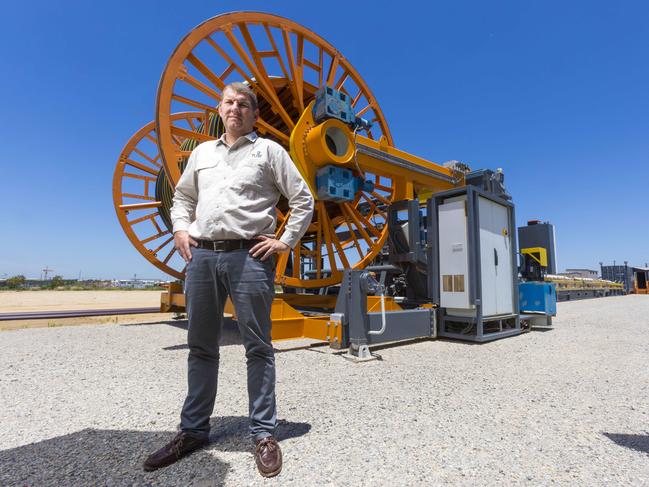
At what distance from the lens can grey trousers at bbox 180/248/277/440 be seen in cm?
162

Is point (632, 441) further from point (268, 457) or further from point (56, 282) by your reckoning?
point (56, 282)

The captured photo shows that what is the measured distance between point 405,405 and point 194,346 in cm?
143

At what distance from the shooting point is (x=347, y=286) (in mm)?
3949

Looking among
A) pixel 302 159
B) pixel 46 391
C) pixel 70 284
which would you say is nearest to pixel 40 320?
pixel 46 391

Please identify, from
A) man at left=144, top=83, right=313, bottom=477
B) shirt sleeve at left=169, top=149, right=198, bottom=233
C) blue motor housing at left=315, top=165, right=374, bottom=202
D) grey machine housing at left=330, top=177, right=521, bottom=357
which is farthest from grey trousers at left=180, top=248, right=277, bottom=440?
blue motor housing at left=315, top=165, right=374, bottom=202

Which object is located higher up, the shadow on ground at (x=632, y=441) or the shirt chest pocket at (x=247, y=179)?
the shirt chest pocket at (x=247, y=179)

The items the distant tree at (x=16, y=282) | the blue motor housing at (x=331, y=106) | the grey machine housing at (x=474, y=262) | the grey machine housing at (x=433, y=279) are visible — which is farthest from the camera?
the distant tree at (x=16, y=282)

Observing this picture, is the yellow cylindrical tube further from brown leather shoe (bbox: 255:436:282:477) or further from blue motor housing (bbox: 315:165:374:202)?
brown leather shoe (bbox: 255:436:282:477)

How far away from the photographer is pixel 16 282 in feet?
100

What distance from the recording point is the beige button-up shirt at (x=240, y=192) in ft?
5.37

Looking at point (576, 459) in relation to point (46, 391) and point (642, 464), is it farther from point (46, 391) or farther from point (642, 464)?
point (46, 391)

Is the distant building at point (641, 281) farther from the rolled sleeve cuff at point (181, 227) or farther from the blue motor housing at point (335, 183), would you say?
the rolled sleeve cuff at point (181, 227)

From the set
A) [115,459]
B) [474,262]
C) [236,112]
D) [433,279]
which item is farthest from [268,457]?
[433,279]

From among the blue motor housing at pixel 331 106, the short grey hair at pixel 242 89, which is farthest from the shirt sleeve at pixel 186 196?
the blue motor housing at pixel 331 106
